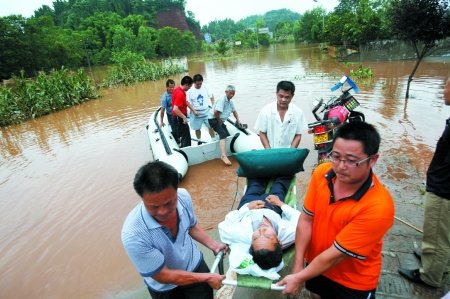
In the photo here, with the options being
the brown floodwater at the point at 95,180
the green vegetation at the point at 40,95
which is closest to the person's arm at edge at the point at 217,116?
the brown floodwater at the point at 95,180

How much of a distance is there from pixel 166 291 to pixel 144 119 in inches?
398

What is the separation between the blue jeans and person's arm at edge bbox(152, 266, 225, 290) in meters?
1.43

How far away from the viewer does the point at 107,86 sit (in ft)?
69.7

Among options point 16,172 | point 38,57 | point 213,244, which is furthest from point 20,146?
point 38,57

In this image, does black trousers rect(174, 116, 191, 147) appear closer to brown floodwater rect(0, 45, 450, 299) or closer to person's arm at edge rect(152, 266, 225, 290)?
brown floodwater rect(0, 45, 450, 299)

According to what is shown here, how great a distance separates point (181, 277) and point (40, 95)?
1488 cm

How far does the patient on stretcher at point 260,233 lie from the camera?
229 cm

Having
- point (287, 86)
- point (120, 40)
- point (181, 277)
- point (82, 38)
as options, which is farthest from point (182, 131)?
point (82, 38)

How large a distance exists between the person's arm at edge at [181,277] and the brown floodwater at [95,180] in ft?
6.38

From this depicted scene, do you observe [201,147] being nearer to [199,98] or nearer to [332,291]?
[199,98]

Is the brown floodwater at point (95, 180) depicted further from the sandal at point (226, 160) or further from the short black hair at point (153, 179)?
the short black hair at point (153, 179)

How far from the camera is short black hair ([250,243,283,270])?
2277 mm

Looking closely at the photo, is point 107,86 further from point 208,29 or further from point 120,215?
point 208,29

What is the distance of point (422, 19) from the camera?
834 cm
